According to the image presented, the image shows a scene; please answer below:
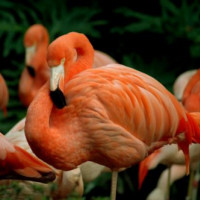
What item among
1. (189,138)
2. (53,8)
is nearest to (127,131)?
(189,138)

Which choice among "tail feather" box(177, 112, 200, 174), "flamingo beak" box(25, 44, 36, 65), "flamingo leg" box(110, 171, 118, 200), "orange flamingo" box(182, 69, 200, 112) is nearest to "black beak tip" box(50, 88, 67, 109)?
"flamingo leg" box(110, 171, 118, 200)

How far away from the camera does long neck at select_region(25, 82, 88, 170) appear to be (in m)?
3.45

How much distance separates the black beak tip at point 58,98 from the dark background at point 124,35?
8.35 ft

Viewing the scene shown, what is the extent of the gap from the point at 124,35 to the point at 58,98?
12.3 ft

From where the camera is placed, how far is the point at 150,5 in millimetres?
7168

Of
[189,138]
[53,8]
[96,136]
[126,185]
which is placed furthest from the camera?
[53,8]

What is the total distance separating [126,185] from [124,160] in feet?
9.48

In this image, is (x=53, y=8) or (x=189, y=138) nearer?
(x=189, y=138)

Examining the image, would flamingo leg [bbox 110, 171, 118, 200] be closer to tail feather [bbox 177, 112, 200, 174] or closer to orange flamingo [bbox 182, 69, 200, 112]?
tail feather [bbox 177, 112, 200, 174]

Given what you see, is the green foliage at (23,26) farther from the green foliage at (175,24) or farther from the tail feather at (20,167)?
the tail feather at (20,167)

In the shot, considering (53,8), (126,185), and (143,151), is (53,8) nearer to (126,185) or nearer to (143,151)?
(126,185)

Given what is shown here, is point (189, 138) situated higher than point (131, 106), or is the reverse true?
point (131, 106)

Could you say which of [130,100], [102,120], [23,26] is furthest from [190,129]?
[23,26]

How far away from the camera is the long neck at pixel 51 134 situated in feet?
11.3
